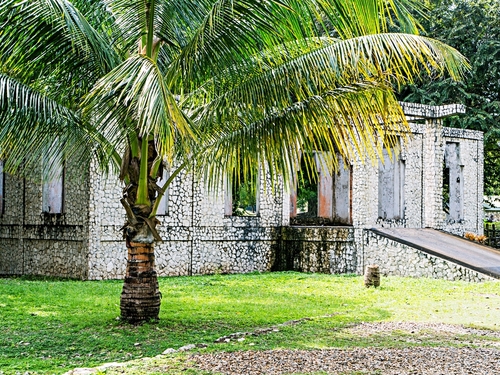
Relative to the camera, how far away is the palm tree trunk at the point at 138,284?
8.40 meters

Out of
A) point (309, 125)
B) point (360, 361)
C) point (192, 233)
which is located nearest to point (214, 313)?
point (309, 125)

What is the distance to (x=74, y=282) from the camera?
14172mm

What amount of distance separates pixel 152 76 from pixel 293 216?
49.1 ft

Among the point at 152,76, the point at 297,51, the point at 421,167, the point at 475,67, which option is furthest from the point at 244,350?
the point at 475,67

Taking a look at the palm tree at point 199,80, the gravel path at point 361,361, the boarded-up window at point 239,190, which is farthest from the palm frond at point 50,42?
the gravel path at point 361,361

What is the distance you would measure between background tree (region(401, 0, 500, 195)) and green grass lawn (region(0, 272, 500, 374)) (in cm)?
1079

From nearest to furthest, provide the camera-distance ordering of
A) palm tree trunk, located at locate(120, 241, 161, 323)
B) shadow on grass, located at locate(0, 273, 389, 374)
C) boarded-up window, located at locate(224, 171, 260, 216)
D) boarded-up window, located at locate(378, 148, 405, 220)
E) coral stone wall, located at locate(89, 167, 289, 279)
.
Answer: shadow on grass, located at locate(0, 273, 389, 374), boarded-up window, located at locate(224, 171, 260, 216), palm tree trunk, located at locate(120, 241, 161, 323), coral stone wall, located at locate(89, 167, 289, 279), boarded-up window, located at locate(378, 148, 405, 220)

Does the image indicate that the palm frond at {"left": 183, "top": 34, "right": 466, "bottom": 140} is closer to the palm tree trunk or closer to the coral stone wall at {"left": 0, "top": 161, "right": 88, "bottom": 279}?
the palm tree trunk

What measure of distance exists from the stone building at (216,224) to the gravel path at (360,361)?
8.11 meters

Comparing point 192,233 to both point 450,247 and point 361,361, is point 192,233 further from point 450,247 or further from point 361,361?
point 361,361

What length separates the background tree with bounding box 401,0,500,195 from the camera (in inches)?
926

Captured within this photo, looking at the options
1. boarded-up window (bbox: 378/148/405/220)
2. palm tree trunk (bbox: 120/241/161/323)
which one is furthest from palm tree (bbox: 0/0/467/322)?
boarded-up window (bbox: 378/148/405/220)

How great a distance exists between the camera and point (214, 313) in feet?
33.0

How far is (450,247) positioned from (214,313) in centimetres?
812
